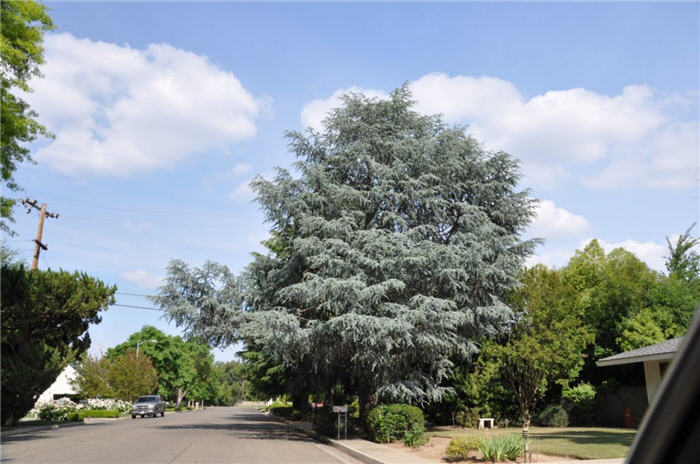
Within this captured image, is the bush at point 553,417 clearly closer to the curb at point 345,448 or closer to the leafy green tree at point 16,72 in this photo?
the curb at point 345,448

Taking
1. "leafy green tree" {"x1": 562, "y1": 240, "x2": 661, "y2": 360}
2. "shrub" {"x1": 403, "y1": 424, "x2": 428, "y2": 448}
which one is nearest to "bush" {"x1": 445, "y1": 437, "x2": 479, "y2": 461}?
"shrub" {"x1": 403, "y1": 424, "x2": 428, "y2": 448}

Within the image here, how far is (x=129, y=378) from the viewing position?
49906 millimetres

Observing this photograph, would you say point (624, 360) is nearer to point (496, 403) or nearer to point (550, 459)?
point (550, 459)

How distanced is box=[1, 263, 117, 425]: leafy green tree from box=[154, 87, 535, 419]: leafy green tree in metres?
4.92

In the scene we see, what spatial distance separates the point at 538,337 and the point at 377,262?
29.6 ft

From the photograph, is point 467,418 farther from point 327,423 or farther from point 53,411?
point 53,411

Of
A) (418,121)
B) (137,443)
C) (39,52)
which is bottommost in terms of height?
(137,443)

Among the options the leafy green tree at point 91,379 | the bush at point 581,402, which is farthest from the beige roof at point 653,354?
the leafy green tree at point 91,379

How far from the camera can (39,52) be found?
16891mm

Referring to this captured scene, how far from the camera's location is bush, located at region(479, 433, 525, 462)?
12.8m

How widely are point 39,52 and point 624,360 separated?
2132cm

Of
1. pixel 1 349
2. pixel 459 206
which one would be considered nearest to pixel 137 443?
pixel 1 349

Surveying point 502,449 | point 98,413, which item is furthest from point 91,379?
point 502,449

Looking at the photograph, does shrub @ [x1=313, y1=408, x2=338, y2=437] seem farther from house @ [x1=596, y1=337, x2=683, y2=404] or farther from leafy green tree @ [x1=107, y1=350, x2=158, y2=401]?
leafy green tree @ [x1=107, y1=350, x2=158, y2=401]
